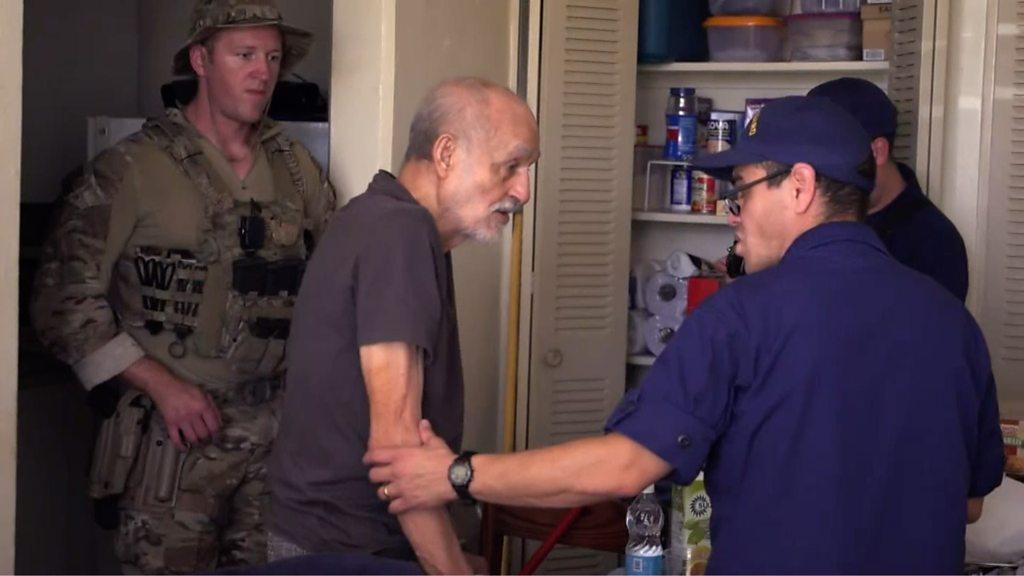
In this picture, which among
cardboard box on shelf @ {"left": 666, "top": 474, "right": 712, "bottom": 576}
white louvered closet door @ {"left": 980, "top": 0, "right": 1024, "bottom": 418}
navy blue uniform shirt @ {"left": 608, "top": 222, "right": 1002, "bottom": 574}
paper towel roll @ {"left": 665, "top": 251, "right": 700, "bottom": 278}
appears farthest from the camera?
paper towel roll @ {"left": 665, "top": 251, "right": 700, "bottom": 278}

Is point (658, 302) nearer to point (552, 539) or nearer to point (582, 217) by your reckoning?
point (582, 217)

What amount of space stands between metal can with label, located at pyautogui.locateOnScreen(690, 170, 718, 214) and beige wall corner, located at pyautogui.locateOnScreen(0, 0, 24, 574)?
95.8 inches

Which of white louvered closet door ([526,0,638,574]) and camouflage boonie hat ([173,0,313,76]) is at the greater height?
camouflage boonie hat ([173,0,313,76])

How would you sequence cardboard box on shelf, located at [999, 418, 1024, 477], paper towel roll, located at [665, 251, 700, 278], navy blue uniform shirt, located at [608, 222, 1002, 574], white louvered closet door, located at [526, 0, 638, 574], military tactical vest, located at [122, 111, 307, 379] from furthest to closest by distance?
paper towel roll, located at [665, 251, 700, 278]
white louvered closet door, located at [526, 0, 638, 574]
cardboard box on shelf, located at [999, 418, 1024, 477]
military tactical vest, located at [122, 111, 307, 379]
navy blue uniform shirt, located at [608, 222, 1002, 574]

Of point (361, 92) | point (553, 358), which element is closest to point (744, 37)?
point (553, 358)

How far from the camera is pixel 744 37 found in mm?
4301

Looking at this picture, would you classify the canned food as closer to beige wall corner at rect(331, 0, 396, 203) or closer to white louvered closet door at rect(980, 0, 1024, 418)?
white louvered closet door at rect(980, 0, 1024, 418)

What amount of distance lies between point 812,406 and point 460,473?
1.71 feet

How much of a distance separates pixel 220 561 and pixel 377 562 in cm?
145

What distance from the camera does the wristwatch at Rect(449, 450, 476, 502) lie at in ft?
6.59

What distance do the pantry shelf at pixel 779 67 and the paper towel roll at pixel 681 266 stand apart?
59cm

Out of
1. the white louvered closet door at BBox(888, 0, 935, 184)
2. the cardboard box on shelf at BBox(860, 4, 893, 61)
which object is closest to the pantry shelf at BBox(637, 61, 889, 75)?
the cardboard box on shelf at BBox(860, 4, 893, 61)

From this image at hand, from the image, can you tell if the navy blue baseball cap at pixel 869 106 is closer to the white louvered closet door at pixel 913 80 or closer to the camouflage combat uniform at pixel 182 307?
the white louvered closet door at pixel 913 80

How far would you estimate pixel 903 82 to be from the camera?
3725 millimetres
